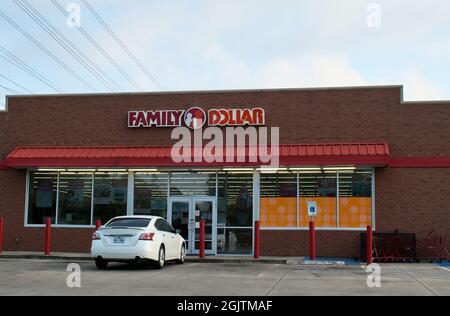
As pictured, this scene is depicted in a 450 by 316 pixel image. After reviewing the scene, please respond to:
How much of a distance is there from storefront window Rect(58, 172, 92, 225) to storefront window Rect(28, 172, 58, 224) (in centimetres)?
29

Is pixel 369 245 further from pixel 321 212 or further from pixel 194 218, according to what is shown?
pixel 194 218

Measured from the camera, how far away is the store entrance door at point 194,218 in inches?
915

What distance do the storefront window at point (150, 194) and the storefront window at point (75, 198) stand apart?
6.26 feet

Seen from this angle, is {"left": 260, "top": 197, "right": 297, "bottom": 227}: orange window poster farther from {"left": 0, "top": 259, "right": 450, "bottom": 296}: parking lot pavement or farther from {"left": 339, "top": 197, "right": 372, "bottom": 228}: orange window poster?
{"left": 0, "top": 259, "right": 450, "bottom": 296}: parking lot pavement

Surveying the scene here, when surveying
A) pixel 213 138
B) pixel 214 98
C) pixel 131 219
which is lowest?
pixel 131 219

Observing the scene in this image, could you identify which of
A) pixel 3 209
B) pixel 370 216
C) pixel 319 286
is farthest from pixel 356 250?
pixel 3 209

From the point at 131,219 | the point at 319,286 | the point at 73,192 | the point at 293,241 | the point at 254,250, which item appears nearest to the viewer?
the point at 319,286

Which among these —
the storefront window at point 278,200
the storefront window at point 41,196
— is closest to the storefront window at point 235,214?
the storefront window at point 278,200

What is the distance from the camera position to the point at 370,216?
882 inches

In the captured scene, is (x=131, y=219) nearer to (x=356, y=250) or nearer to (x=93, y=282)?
(x=93, y=282)

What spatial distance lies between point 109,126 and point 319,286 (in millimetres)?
13418

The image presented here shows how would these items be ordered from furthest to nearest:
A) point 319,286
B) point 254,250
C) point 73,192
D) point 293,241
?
point 73,192
point 293,241
point 254,250
point 319,286

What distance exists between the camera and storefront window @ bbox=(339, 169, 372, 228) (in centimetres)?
2245
